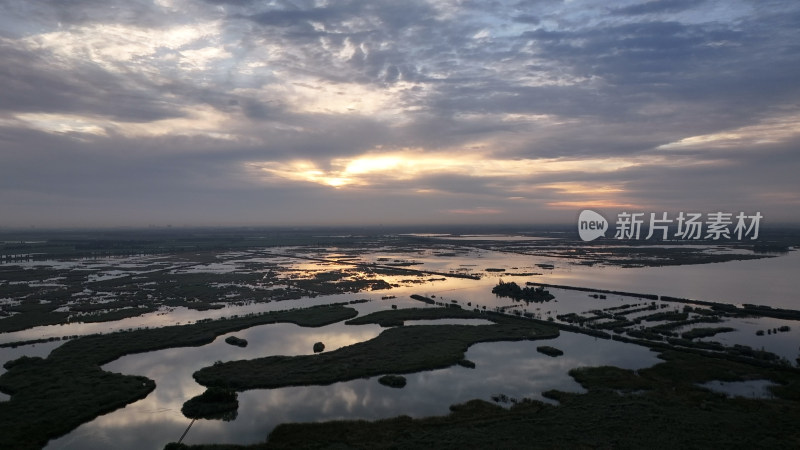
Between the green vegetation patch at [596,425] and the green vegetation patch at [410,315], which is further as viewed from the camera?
the green vegetation patch at [410,315]

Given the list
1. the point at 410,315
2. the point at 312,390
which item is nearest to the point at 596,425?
the point at 312,390

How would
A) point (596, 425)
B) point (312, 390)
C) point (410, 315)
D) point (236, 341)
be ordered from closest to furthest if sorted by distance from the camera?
1. point (596, 425)
2. point (312, 390)
3. point (236, 341)
4. point (410, 315)

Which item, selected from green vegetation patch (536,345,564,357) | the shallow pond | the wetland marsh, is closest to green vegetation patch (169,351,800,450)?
the wetland marsh

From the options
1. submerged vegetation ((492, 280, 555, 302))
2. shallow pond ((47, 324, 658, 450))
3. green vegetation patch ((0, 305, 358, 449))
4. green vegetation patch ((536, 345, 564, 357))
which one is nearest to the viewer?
green vegetation patch ((0, 305, 358, 449))

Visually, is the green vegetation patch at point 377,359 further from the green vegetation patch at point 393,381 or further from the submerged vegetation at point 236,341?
the submerged vegetation at point 236,341

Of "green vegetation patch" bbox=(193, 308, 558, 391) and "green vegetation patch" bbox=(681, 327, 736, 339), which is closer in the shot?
"green vegetation patch" bbox=(193, 308, 558, 391)

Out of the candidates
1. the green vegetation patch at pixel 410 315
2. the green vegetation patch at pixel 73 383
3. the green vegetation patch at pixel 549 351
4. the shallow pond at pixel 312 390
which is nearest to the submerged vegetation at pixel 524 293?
the green vegetation patch at pixel 410 315

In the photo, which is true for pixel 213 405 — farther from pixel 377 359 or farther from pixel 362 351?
pixel 362 351

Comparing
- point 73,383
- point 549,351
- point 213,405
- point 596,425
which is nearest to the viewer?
point 596,425

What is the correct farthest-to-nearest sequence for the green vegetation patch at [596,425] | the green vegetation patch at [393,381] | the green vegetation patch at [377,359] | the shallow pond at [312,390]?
the green vegetation patch at [377,359]
the green vegetation patch at [393,381]
the shallow pond at [312,390]
the green vegetation patch at [596,425]

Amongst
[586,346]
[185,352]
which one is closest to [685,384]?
[586,346]

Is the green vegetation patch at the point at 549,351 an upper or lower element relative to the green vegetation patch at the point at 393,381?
upper

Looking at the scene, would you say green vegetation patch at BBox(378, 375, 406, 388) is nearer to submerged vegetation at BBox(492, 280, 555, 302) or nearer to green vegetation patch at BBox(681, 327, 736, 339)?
green vegetation patch at BBox(681, 327, 736, 339)
